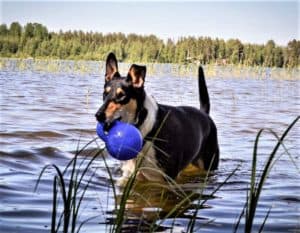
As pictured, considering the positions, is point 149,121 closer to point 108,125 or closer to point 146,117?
point 146,117

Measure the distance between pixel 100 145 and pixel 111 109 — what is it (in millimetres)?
2805

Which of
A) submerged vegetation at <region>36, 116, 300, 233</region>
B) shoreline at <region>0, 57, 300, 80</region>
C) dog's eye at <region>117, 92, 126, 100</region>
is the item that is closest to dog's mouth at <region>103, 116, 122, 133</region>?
dog's eye at <region>117, 92, 126, 100</region>

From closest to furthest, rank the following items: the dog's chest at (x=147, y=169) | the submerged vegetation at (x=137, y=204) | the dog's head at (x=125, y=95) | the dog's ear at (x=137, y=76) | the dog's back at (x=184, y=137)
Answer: the submerged vegetation at (x=137, y=204)
the dog's head at (x=125, y=95)
the dog's ear at (x=137, y=76)
the dog's chest at (x=147, y=169)
the dog's back at (x=184, y=137)

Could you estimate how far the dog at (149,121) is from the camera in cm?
641

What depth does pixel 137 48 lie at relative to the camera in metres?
21.2

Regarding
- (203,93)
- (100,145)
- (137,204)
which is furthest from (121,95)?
(100,145)

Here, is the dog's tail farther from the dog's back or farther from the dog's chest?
the dog's chest

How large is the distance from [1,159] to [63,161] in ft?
2.48

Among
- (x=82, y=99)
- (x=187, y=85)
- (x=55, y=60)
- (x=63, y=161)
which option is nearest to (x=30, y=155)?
(x=63, y=161)

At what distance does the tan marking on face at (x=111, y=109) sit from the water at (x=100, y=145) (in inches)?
29.1

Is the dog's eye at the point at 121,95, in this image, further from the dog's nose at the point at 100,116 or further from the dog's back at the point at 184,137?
the dog's back at the point at 184,137

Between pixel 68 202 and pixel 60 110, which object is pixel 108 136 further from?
pixel 60 110

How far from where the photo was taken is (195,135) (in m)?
7.44

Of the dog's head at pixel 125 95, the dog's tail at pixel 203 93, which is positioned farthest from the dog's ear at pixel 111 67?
the dog's tail at pixel 203 93
